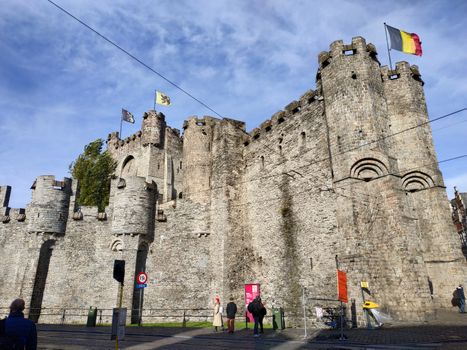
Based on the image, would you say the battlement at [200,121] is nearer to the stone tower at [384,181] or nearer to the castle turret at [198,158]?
the castle turret at [198,158]

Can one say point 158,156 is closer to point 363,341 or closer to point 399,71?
point 399,71

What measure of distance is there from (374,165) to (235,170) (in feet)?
30.2

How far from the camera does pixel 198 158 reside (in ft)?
77.4

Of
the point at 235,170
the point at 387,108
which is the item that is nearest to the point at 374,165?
the point at 387,108

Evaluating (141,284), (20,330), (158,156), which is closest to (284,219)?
(141,284)

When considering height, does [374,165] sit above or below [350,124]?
below

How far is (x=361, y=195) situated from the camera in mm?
14133

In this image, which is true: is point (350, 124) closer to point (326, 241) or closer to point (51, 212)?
point (326, 241)

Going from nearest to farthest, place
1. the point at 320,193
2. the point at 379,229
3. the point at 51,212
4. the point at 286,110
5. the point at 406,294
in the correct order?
the point at 406,294 → the point at 379,229 → the point at 320,193 → the point at 286,110 → the point at 51,212

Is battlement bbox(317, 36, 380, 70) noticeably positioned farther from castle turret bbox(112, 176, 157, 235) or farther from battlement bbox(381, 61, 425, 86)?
castle turret bbox(112, 176, 157, 235)

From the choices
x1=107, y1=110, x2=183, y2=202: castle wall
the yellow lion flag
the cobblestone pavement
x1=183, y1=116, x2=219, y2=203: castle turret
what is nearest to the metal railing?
x1=183, y1=116, x2=219, y2=203: castle turret

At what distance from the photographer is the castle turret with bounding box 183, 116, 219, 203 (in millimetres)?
22688

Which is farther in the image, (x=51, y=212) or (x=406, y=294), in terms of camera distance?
(x=51, y=212)

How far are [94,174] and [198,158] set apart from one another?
1340 centimetres
